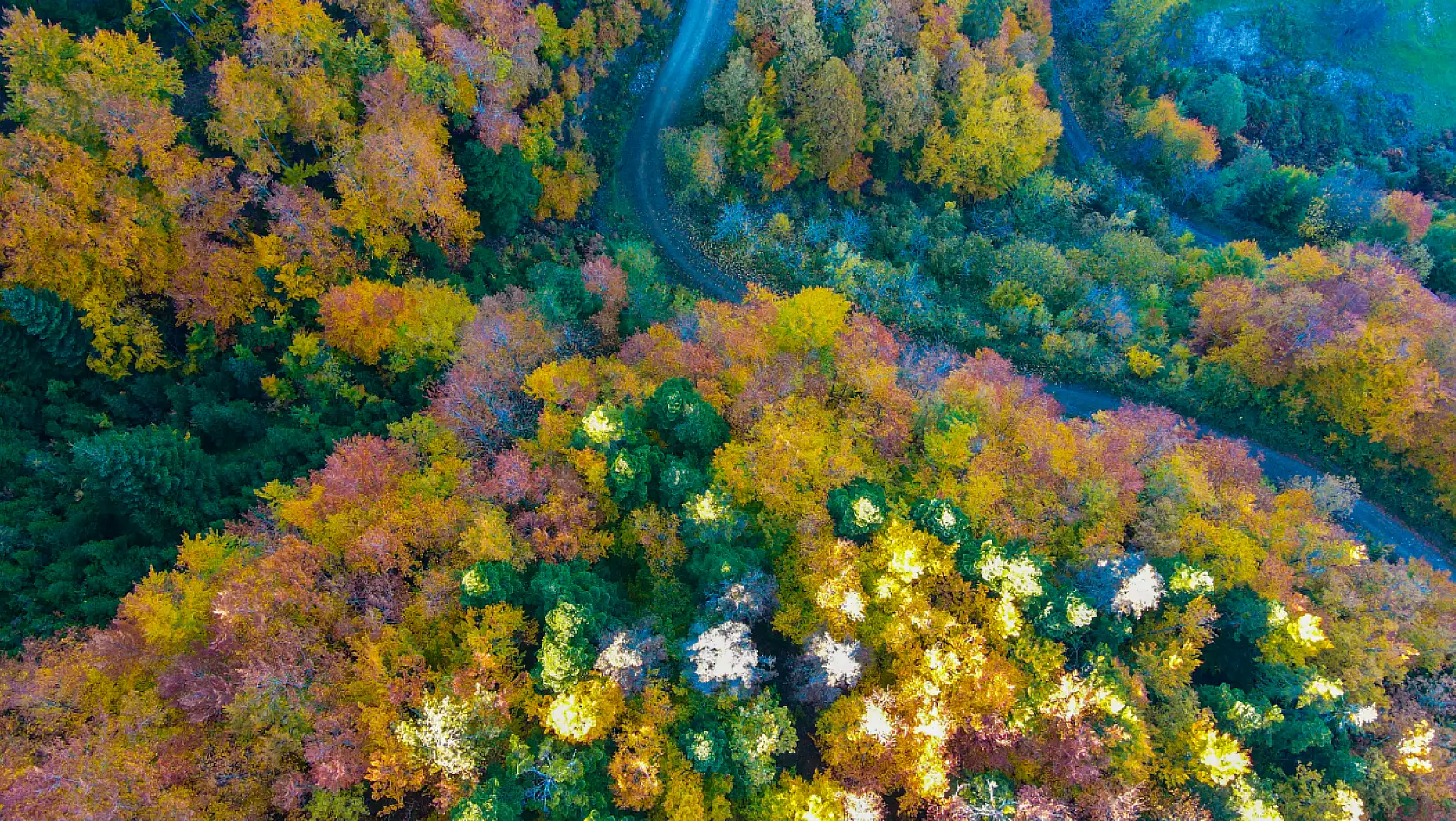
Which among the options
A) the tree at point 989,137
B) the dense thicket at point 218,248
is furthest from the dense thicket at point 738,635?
the tree at point 989,137

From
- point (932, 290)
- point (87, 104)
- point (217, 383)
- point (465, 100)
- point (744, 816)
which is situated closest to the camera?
point (744, 816)

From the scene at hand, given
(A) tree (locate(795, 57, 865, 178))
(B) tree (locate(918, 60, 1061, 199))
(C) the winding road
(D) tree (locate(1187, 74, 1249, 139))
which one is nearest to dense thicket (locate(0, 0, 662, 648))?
(C) the winding road

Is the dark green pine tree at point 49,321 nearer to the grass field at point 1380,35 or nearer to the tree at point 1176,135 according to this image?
the tree at point 1176,135

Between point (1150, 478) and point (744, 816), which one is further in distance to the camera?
point (1150, 478)

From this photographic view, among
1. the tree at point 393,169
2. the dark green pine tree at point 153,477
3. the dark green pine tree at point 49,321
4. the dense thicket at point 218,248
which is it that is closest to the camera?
the dark green pine tree at point 153,477

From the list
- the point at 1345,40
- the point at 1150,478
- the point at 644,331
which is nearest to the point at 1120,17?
the point at 1345,40

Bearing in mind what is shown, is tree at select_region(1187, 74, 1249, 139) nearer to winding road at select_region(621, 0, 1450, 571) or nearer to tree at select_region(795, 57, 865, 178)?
winding road at select_region(621, 0, 1450, 571)

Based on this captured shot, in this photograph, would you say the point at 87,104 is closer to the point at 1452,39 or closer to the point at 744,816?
the point at 744,816
